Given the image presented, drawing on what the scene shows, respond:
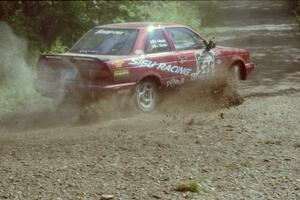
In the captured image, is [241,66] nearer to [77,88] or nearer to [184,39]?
[184,39]

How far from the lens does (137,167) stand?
20.1 ft

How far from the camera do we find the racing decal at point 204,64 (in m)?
9.90

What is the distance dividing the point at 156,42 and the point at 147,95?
3.19ft

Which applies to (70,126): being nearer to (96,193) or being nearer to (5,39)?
(96,193)

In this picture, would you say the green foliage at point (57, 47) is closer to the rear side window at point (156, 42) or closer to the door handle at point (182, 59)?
the rear side window at point (156, 42)

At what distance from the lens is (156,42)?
931cm

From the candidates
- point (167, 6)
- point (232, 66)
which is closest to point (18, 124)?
point (232, 66)

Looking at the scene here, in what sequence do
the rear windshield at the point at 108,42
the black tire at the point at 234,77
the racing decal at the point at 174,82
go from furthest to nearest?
1. the black tire at the point at 234,77
2. the racing decal at the point at 174,82
3. the rear windshield at the point at 108,42

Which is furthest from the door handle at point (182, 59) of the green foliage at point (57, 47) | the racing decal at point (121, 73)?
the green foliage at point (57, 47)

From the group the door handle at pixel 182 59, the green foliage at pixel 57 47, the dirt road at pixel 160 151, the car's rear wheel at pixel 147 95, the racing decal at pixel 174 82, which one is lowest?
the dirt road at pixel 160 151

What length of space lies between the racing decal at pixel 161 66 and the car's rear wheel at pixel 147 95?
290mm

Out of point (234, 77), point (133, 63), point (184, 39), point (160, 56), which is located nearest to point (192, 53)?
point (184, 39)

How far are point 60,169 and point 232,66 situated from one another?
5.71 m

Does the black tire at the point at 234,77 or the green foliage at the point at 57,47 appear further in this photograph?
the green foliage at the point at 57,47
